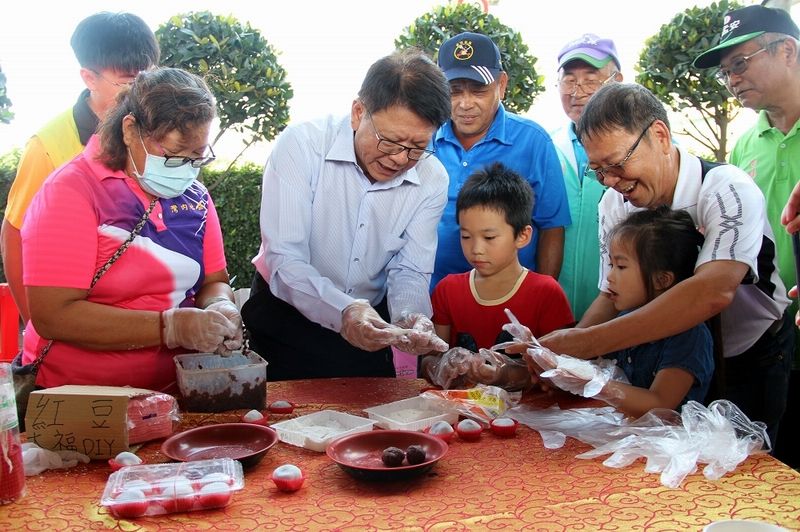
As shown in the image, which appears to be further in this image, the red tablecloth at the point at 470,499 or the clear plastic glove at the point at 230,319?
the clear plastic glove at the point at 230,319

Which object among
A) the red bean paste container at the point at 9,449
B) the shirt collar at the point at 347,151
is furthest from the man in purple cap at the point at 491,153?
the red bean paste container at the point at 9,449

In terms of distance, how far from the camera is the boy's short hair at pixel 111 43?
278 centimetres

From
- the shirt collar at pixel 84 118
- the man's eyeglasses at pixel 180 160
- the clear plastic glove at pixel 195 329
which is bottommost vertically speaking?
the clear plastic glove at pixel 195 329

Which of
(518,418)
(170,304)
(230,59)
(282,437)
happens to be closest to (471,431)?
(518,418)

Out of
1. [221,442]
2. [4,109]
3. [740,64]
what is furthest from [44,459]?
[4,109]

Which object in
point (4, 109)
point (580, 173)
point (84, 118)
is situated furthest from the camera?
point (4, 109)

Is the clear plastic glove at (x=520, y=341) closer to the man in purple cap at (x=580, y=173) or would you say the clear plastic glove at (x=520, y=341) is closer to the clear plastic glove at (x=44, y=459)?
the clear plastic glove at (x=44, y=459)

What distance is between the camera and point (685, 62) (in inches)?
194

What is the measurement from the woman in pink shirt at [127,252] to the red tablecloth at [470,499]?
44cm

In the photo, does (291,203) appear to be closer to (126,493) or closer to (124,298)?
(124,298)

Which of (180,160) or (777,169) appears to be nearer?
(180,160)

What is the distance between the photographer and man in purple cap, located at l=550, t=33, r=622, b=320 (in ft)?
10.9

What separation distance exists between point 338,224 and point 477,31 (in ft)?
8.81

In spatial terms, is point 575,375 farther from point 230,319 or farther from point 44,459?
point 44,459
